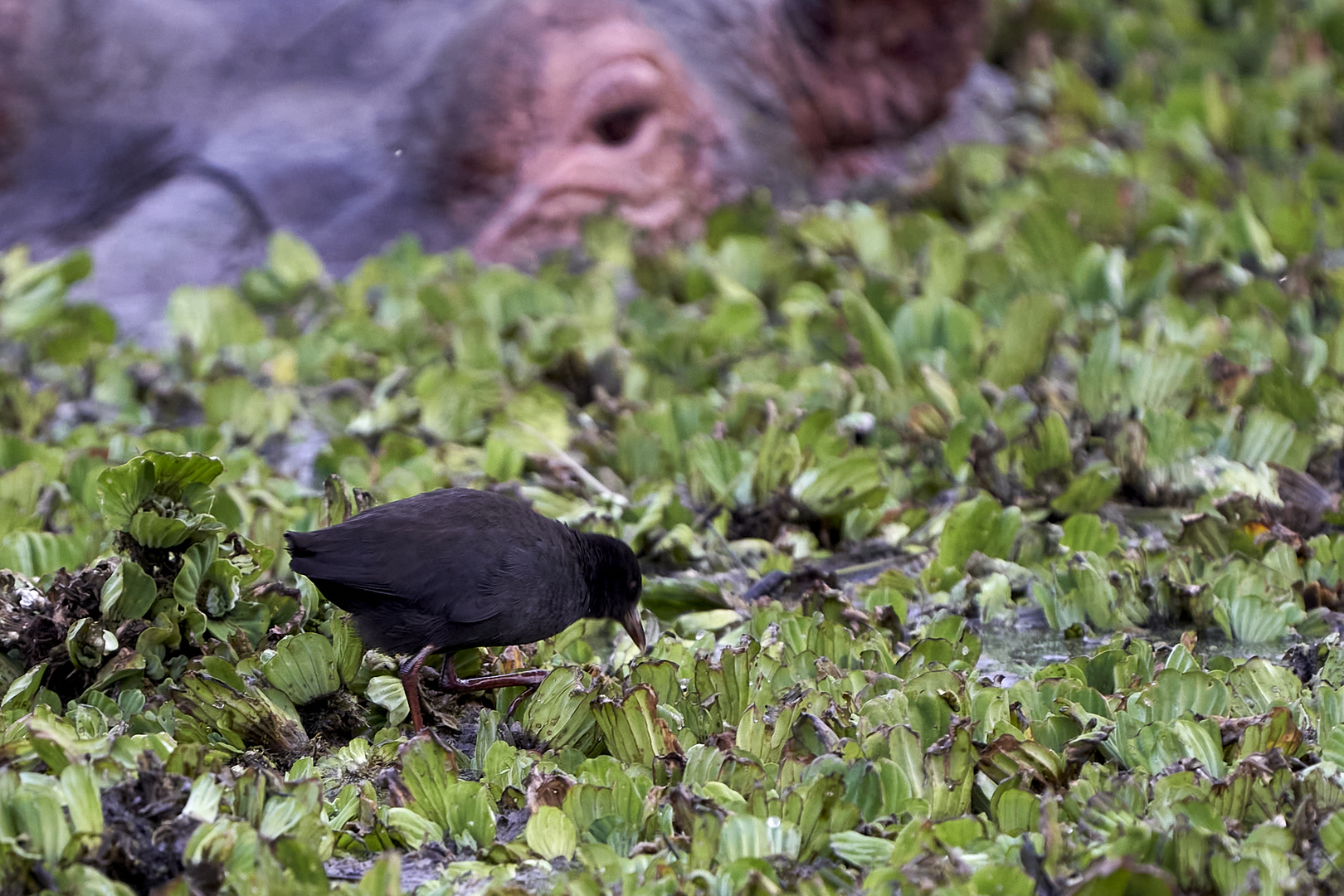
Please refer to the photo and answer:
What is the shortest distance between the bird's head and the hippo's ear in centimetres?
405

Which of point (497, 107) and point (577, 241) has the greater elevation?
point (497, 107)

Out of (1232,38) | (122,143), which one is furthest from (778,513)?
(1232,38)

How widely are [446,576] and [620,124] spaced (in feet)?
12.3

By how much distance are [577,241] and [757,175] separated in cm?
98

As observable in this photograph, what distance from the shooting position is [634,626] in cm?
326

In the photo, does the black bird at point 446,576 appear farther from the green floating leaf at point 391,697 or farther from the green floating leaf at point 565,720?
the green floating leaf at point 565,720

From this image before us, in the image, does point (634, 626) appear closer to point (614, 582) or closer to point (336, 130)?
point (614, 582)

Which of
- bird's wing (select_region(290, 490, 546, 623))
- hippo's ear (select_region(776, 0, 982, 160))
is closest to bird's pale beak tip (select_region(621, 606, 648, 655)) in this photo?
bird's wing (select_region(290, 490, 546, 623))

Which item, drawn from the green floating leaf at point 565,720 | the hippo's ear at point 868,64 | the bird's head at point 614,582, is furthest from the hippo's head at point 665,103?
the green floating leaf at point 565,720

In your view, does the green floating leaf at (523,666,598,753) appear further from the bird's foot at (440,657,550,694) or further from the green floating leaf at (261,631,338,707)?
the green floating leaf at (261,631,338,707)

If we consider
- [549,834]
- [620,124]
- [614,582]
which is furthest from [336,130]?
[549,834]

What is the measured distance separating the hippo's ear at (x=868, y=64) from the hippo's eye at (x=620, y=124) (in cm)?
89

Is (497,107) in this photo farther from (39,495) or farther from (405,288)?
(39,495)

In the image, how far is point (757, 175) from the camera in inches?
260
